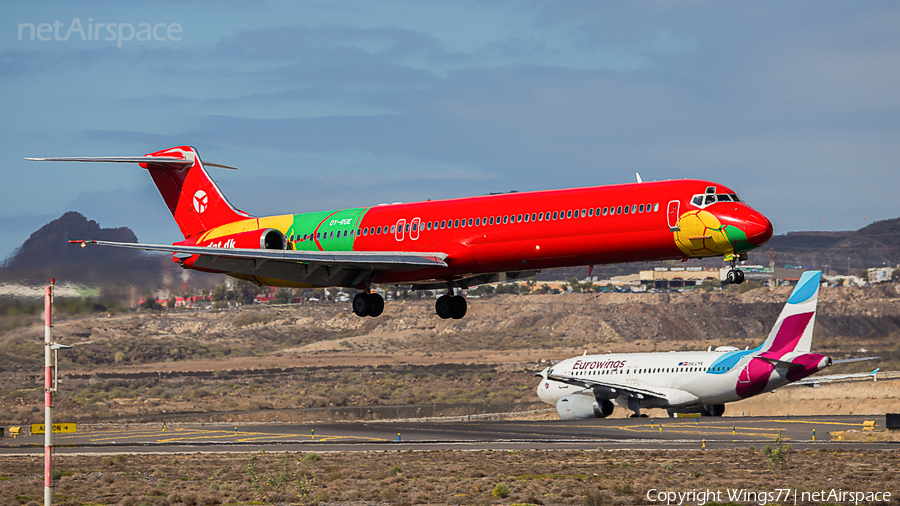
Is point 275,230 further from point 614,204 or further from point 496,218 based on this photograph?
point 614,204

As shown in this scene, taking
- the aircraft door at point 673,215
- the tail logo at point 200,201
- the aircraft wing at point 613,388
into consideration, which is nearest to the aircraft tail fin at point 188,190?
the tail logo at point 200,201

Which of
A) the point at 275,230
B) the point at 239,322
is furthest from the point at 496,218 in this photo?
the point at 239,322

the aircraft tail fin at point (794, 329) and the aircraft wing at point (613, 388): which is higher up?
the aircraft tail fin at point (794, 329)

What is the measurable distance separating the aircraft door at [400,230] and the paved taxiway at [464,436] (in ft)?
103

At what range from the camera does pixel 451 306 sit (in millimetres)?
40531

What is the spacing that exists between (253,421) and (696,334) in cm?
10248

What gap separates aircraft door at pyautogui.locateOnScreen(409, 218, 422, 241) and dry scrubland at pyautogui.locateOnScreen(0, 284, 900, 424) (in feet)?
144

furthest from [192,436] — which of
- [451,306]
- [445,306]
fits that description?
[451,306]

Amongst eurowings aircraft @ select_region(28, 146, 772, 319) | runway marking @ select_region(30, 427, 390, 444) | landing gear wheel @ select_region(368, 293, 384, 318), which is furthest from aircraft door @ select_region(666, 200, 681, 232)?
runway marking @ select_region(30, 427, 390, 444)

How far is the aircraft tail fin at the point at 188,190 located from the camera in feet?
156

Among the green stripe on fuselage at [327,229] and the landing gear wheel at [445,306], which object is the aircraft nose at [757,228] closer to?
the landing gear wheel at [445,306]

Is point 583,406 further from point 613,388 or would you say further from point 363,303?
point 363,303

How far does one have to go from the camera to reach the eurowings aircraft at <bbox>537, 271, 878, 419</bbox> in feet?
271

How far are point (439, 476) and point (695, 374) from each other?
40.2m
